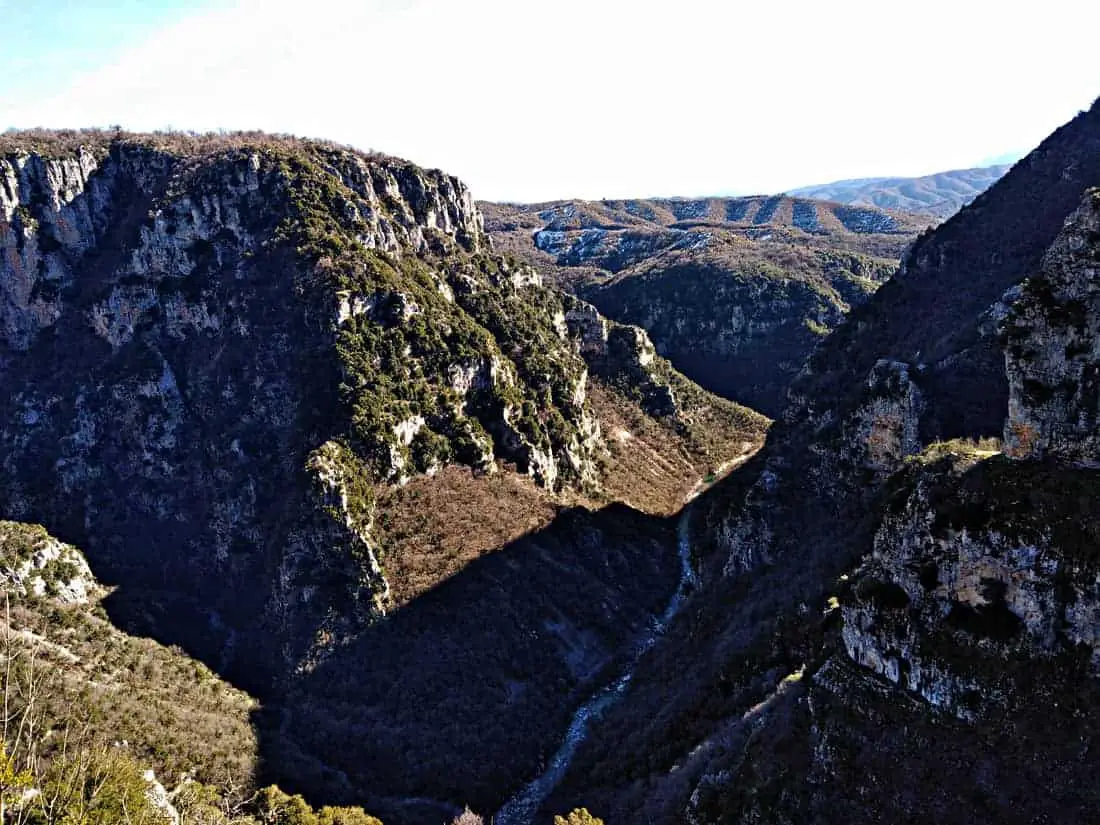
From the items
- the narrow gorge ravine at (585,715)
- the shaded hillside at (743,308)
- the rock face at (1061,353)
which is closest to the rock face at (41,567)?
the narrow gorge ravine at (585,715)

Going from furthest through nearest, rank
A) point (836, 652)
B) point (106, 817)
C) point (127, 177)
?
point (127, 177), point (836, 652), point (106, 817)

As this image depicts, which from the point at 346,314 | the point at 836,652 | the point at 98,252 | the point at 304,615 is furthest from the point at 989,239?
the point at 98,252

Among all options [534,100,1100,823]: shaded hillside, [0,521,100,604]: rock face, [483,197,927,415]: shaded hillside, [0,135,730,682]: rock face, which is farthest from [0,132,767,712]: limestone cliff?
[534,100,1100,823]: shaded hillside

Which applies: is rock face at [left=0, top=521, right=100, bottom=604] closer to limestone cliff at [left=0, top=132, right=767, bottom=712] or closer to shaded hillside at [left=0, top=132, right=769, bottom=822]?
shaded hillside at [left=0, top=132, right=769, bottom=822]

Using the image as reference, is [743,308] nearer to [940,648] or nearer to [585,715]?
[585,715]

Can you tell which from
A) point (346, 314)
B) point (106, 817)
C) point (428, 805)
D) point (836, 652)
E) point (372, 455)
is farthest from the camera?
point (346, 314)

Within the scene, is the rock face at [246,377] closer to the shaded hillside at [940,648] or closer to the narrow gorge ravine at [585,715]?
the narrow gorge ravine at [585,715]

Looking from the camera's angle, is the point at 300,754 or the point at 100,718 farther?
the point at 300,754

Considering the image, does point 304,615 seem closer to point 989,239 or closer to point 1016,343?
point 1016,343
